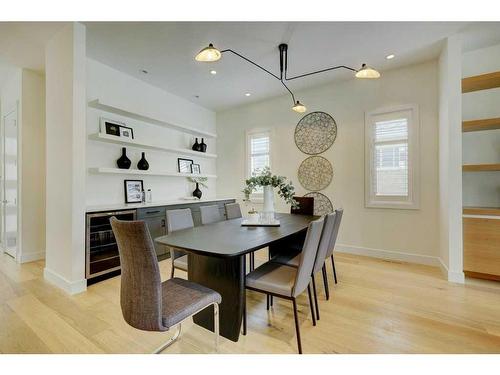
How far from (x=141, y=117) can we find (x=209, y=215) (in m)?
2.11

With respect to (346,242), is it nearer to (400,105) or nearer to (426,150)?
(426,150)

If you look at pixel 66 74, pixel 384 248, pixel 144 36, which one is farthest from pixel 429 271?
pixel 66 74

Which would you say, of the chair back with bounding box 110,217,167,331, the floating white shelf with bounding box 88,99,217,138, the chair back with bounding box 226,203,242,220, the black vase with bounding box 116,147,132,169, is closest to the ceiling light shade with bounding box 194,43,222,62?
the chair back with bounding box 110,217,167,331

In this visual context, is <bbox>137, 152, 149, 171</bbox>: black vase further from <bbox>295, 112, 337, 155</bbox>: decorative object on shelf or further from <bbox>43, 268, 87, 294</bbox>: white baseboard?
<bbox>295, 112, 337, 155</bbox>: decorative object on shelf

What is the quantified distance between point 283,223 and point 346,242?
2039 mm

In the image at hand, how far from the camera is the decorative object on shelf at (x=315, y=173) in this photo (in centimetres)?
427

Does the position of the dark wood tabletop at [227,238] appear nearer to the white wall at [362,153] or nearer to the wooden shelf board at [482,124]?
the white wall at [362,153]

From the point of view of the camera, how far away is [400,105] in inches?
144

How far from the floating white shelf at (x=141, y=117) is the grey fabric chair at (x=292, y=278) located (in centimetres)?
309

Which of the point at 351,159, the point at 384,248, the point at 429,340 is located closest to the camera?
the point at 429,340

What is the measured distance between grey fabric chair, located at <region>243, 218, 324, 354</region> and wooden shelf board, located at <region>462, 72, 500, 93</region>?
2.78 meters

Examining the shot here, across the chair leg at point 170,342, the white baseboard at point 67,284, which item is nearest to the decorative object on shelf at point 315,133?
the chair leg at point 170,342

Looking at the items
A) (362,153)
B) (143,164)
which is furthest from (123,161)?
(362,153)

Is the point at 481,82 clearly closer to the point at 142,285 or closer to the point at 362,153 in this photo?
the point at 362,153
